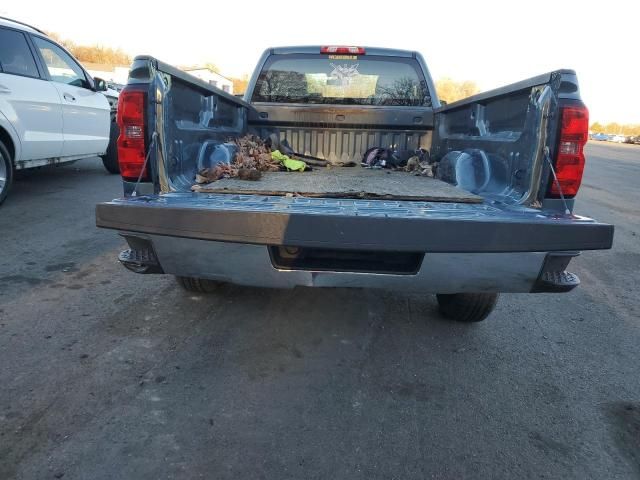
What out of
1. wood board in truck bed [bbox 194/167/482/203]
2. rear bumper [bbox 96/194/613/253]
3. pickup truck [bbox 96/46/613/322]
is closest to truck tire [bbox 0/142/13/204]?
pickup truck [bbox 96/46/613/322]

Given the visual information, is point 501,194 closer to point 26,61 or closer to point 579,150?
point 579,150

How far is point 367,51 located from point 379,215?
3147 millimetres

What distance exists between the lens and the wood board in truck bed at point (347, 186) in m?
2.85

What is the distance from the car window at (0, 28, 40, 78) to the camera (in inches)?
225

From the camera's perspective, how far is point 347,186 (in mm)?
3207

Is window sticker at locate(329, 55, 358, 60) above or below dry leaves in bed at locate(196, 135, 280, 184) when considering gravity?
above

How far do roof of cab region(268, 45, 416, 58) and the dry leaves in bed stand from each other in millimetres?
1063

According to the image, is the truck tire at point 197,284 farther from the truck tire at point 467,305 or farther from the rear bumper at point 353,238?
the truck tire at point 467,305

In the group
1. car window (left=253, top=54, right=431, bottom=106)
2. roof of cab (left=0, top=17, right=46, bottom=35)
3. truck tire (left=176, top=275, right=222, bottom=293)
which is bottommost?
truck tire (left=176, top=275, right=222, bottom=293)

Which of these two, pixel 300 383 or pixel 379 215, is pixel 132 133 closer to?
pixel 379 215

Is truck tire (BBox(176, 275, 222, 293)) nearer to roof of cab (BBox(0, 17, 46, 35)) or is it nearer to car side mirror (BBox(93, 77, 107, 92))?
roof of cab (BBox(0, 17, 46, 35))

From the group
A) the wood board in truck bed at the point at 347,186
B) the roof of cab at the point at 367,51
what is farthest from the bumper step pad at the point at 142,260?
the roof of cab at the point at 367,51

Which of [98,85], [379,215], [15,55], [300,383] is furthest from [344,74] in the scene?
[98,85]

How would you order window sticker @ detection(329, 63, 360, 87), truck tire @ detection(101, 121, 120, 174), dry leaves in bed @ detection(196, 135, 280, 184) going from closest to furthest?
dry leaves in bed @ detection(196, 135, 280, 184) < window sticker @ detection(329, 63, 360, 87) < truck tire @ detection(101, 121, 120, 174)
